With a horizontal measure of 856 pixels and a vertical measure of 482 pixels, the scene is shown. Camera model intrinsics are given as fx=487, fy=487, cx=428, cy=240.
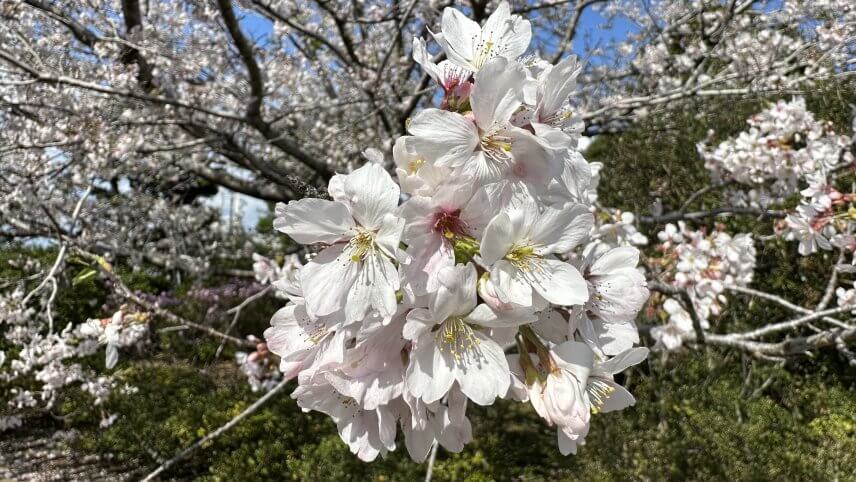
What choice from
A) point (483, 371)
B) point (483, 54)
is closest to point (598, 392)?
point (483, 371)

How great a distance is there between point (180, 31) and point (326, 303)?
4788mm

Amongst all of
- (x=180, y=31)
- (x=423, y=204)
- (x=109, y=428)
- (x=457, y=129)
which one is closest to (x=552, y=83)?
(x=457, y=129)

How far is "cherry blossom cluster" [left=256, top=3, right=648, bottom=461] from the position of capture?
67 cm

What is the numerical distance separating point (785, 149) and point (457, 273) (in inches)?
121

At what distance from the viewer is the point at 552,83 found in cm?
73

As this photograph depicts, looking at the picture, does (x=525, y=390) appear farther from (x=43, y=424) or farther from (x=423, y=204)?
(x=43, y=424)

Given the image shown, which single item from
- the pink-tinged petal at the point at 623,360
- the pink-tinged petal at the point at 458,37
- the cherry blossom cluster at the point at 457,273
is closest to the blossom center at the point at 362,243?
the cherry blossom cluster at the point at 457,273

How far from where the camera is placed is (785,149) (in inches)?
113

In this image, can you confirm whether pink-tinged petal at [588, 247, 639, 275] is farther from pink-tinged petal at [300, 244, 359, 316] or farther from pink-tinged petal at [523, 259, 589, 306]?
pink-tinged petal at [300, 244, 359, 316]

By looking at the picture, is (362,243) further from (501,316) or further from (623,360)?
(623,360)

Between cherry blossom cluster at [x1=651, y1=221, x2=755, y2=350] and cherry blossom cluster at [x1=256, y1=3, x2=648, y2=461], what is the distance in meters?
1.79

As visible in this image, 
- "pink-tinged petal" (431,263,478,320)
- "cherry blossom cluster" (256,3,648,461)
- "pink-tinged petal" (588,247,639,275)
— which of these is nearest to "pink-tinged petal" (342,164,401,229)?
"cherry blossom cluster" (256,3,648,461)

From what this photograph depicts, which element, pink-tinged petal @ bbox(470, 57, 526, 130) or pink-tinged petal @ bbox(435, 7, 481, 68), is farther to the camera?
pink-tinged petal @ bbox(435, 7, 481, 68)

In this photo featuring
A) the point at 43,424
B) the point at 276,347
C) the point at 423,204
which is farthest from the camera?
the point at 43,424
